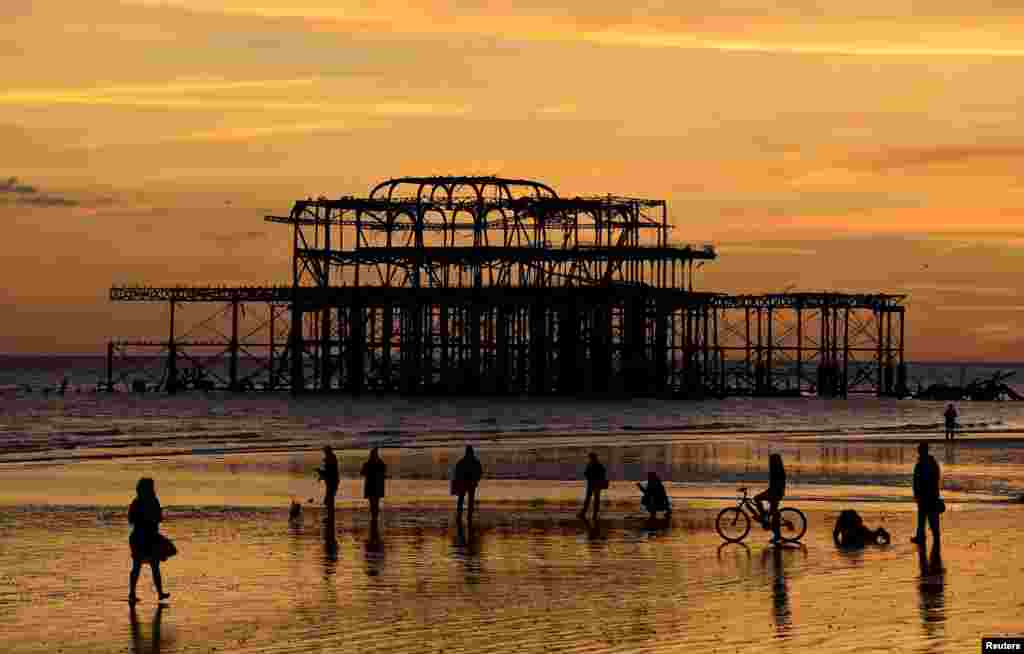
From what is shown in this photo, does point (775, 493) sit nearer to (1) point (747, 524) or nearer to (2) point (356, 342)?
(1) point (747, 524)

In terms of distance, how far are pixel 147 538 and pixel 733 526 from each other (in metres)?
9.09

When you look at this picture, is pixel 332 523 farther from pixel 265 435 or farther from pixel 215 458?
pixel 265 435

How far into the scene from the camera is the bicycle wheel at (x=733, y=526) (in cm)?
2455

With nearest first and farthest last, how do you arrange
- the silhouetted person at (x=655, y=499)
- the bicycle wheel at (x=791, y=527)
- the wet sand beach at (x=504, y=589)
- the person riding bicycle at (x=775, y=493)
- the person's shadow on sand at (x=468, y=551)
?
the wet sand beach at (x=504, y=589)
the person's shadow on sand at (x=468, y=551)
the person riding bicycle at (x=775, y=493)
the bicycle wheel at (x=791, y=527)
the silhouetted person at (x=655, y=499)

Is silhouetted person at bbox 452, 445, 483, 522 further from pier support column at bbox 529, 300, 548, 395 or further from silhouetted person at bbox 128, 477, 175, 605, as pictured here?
pier support column at bbox 529, 300, 548, 395

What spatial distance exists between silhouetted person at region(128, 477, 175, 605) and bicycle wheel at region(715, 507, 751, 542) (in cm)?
856

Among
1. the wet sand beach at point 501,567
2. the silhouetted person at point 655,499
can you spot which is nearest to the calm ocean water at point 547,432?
the wet sand beach at point 501,567

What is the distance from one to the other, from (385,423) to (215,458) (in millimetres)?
31661

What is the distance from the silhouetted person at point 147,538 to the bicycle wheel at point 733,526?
856 centimetres

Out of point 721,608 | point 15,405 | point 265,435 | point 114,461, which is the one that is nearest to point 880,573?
point 721,608

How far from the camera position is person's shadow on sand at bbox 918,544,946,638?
16500 millimetres

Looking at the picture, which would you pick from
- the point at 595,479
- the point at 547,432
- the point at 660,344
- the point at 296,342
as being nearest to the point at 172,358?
the point at 296,342

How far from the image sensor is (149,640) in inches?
639

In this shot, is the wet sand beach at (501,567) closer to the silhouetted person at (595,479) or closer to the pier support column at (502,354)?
the silhouetted person at (595,479)
